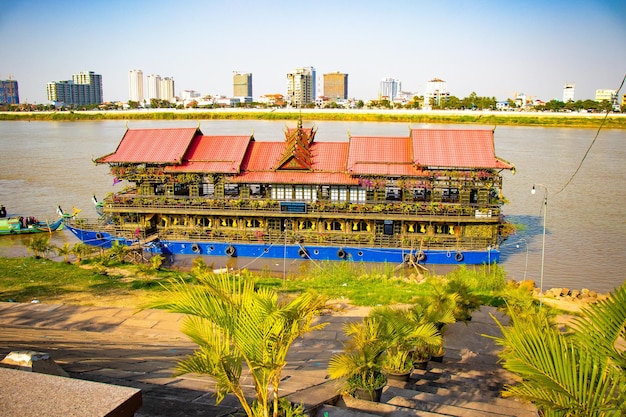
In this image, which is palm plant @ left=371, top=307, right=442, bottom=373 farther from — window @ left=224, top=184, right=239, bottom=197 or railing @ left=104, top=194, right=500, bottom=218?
window @ left=224, top=184, right=239, bottom=197

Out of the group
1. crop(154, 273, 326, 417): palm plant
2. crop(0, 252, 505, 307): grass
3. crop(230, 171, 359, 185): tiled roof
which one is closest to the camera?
crop(154, 273, 326, 417): palm plant

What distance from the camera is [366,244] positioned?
23.5 metres

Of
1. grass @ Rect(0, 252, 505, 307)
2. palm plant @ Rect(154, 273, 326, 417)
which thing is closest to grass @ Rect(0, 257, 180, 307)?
grass @ Rect(0, 252, 505, 307)

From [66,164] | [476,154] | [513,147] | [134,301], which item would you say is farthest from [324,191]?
[513,147]

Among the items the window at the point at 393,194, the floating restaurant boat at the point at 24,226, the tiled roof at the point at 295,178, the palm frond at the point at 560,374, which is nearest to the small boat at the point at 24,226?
the floating restaurant boat at the point at 24,226

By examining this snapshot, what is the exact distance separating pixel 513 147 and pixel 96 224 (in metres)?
49.3

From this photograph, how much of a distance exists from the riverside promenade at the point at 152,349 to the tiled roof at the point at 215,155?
10.9 meters

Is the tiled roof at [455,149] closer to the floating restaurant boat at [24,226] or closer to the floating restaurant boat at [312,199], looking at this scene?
the floating restaurant boat at [312,199]

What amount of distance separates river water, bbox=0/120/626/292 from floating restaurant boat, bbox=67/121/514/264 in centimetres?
217

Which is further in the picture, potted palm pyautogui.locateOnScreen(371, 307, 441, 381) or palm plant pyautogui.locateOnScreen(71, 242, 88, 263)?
palm plant pyautogui.locateOnScreen(71, 242, 88, 263)

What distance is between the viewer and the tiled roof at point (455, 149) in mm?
22886

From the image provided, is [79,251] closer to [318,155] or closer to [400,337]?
[318,155]

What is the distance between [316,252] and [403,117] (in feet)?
289

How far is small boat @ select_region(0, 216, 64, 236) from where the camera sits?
97.3ft
